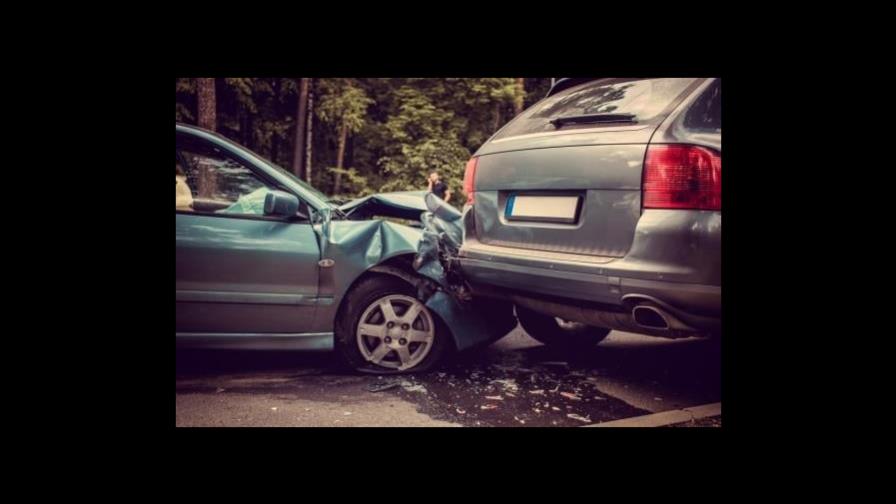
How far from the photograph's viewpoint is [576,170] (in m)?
2.67

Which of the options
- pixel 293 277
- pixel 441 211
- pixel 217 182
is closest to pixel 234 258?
pixel 293 277

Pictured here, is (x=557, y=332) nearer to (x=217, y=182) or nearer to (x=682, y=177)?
(x=682, y=177)

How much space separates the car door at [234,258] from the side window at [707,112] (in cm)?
214

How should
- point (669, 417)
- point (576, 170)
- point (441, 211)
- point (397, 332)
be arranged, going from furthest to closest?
1. point (441, 211)
2. point (397, 332)
3. point (669, 417)
4. point (576, 170)

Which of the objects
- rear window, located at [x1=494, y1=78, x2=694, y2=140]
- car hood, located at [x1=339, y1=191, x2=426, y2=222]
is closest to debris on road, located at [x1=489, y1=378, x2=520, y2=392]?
car hood, located at [x1=339, y1=191, x2=426, y2=222]

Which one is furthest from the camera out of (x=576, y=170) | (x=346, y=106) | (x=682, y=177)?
(x=346, y=106)

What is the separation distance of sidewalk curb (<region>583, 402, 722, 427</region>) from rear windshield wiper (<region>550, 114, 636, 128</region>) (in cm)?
148

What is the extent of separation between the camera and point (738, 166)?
183cm

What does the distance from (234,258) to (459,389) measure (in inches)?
59.7

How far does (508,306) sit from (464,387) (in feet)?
2.31

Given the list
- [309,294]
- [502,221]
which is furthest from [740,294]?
[309,294]

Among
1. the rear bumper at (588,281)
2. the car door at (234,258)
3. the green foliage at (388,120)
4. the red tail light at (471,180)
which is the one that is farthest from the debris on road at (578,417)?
the green foliage at (388,120)

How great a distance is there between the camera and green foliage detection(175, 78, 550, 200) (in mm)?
13805

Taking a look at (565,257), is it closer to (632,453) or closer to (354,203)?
(632,453)
